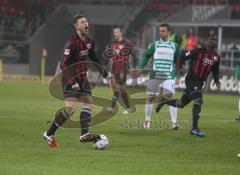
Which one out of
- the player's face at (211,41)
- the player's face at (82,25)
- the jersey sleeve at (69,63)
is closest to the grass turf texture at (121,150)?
the jersey sleeve at (69,63)

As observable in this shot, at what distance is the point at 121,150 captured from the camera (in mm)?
12570

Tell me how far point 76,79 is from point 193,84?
377cm

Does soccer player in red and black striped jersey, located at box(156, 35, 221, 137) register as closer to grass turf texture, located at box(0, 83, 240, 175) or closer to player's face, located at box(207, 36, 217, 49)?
player's face, located at box(207, 36, 217, 49)

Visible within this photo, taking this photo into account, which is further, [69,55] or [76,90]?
[76,90]

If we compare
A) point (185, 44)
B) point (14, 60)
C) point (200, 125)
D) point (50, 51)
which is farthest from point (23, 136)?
point (50, 51)

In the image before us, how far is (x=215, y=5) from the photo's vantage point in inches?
1700

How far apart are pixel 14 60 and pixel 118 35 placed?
24486mm

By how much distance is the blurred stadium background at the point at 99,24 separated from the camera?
133 ft

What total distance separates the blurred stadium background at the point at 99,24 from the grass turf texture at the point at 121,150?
2083 centimetres

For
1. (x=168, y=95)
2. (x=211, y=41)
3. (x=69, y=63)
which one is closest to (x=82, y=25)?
(x=69, y=63)

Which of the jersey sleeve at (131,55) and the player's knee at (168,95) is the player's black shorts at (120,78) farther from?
the player's knee at (168,95)

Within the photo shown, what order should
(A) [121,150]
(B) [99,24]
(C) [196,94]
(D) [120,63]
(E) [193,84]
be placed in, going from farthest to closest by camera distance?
(B) [99,24] → (D) [120,63] → (E) [193,84] → (C) [196,94] → (A) [121,150]

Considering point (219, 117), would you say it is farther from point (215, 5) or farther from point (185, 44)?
point (215, 5)

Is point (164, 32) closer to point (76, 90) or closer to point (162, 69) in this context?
point (162, 69)
